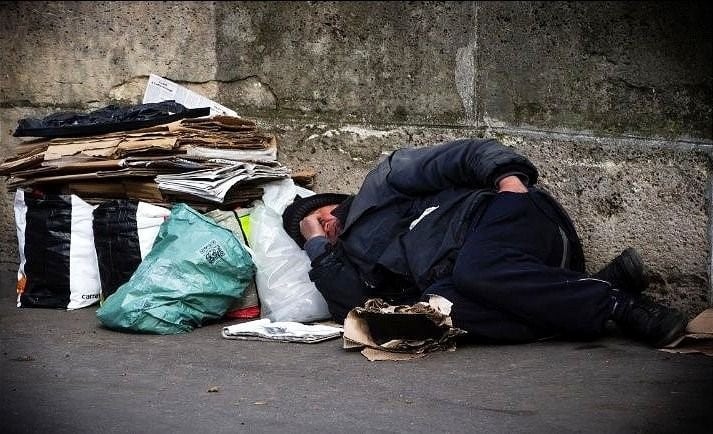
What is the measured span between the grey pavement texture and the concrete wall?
2.79 feet

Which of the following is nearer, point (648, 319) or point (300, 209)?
point (648, 319)

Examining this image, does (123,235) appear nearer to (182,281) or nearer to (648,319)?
(182,281)

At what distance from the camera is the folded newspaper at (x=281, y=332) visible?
15.6 feet

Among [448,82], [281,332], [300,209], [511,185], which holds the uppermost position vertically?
[448,82]

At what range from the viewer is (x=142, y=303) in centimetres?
490

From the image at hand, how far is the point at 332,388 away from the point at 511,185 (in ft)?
3.98

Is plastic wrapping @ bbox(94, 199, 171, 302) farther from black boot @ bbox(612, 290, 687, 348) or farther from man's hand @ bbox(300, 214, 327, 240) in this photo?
black boot @ bbox(612, 290, 687, 348)

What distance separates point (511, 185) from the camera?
15.2 feet

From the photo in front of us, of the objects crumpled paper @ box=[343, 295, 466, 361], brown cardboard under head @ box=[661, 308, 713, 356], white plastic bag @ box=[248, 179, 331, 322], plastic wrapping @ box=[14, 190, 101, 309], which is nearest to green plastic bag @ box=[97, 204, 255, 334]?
white plastic bag @ box=[248, 179, 331, 322]

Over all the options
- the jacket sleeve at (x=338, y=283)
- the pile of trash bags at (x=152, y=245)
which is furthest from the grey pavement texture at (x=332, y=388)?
the jacket sleeve at (x=338, y=283)

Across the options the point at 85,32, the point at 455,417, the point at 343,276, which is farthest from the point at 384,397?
the point at 85,32

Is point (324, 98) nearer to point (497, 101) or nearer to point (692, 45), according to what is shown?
point (497, 101)

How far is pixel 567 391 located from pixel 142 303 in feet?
6.51

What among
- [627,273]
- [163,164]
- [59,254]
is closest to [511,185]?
[627,273]
